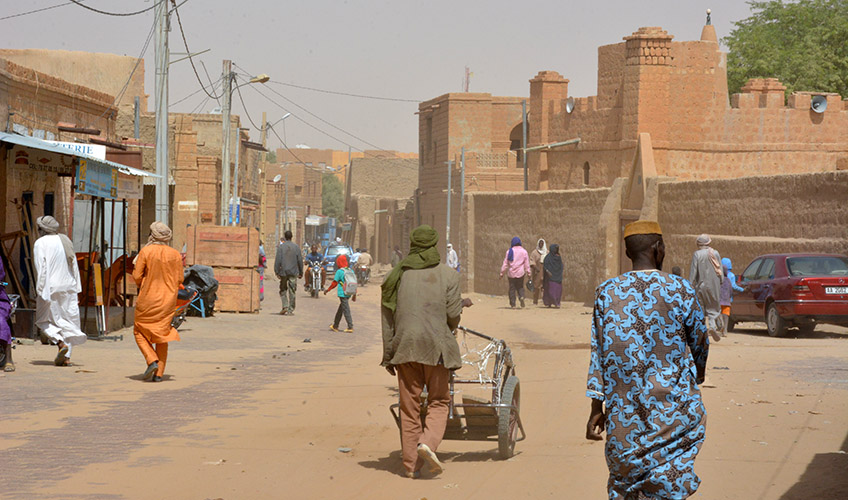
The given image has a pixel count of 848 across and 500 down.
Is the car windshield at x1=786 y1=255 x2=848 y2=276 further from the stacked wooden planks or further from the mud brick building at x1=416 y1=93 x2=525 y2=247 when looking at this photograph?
the mud brick building at x1=416 y1=93 x2=525 y2=247

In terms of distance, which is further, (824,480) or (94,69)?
(94,69)

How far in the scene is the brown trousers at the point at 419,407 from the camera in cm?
682

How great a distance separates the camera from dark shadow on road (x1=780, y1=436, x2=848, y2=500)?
618cm

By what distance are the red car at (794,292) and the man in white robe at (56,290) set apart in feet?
34.4

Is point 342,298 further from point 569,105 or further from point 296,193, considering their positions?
point 296,193

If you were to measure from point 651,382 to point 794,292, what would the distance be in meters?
12.7

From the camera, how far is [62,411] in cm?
879

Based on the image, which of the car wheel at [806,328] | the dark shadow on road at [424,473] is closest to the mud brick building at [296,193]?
the car wheel at [806,328]

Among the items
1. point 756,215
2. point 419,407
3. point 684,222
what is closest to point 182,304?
point 419,407

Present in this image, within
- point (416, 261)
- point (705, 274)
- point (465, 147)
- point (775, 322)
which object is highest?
point (465, 147)

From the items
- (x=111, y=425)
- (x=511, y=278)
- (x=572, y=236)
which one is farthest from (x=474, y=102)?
(x=111, y=425)

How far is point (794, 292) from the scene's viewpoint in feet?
53.0

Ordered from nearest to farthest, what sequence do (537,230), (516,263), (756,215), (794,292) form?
(794,292), (756,215), (516,263), (537,230)

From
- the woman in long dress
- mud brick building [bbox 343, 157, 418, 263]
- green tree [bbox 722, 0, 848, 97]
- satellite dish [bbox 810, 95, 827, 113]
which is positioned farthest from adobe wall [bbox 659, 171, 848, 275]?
mud brick building [bbox 343, 157, 418, 263]
